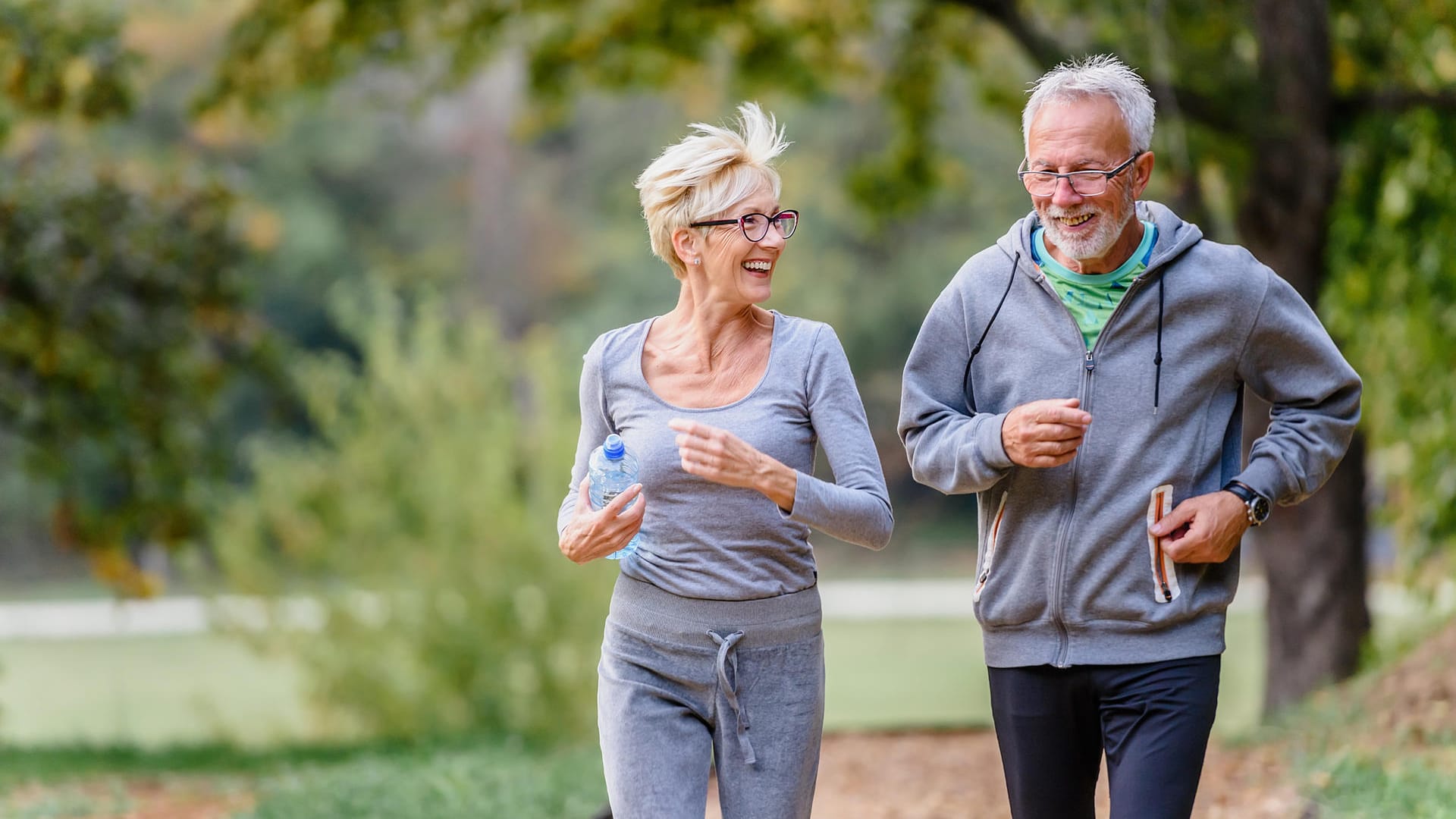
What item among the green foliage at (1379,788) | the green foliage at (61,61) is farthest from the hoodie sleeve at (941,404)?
the green foliage at (61,61)

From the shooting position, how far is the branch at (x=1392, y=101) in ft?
24.4

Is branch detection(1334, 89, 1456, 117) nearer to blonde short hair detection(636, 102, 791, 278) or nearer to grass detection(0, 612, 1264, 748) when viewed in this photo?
blonde short hair detection(636, 102, 791, 278)

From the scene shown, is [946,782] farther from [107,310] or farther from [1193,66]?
[107,310]

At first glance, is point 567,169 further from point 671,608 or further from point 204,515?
point 671,608

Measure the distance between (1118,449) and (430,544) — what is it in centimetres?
857

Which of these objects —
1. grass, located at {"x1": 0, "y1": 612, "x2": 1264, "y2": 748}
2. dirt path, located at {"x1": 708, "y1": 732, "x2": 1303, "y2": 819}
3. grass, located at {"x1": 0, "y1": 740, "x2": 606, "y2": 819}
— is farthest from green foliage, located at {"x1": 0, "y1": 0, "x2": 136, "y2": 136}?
grass, located at {"x1": 0, "y1": 612, "x2": 1264, "y2": 748}

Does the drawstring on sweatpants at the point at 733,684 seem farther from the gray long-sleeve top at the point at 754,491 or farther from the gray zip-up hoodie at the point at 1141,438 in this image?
the gray zip-up hoodie at the point at 1141,438

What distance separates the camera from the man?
299 centimetres

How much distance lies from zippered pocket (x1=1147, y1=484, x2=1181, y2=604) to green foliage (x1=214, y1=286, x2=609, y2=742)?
26.4 feet

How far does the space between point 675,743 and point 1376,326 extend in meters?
6.72

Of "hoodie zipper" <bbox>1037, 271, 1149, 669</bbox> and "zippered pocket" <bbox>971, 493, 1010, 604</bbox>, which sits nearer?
"hoodie zipper" <bbox>1037, 271, 1149, 669</bbox>

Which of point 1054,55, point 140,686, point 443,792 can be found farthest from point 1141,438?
point 140,686

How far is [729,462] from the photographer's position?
281 cm

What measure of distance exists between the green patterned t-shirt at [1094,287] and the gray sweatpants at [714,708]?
0.80 meters
